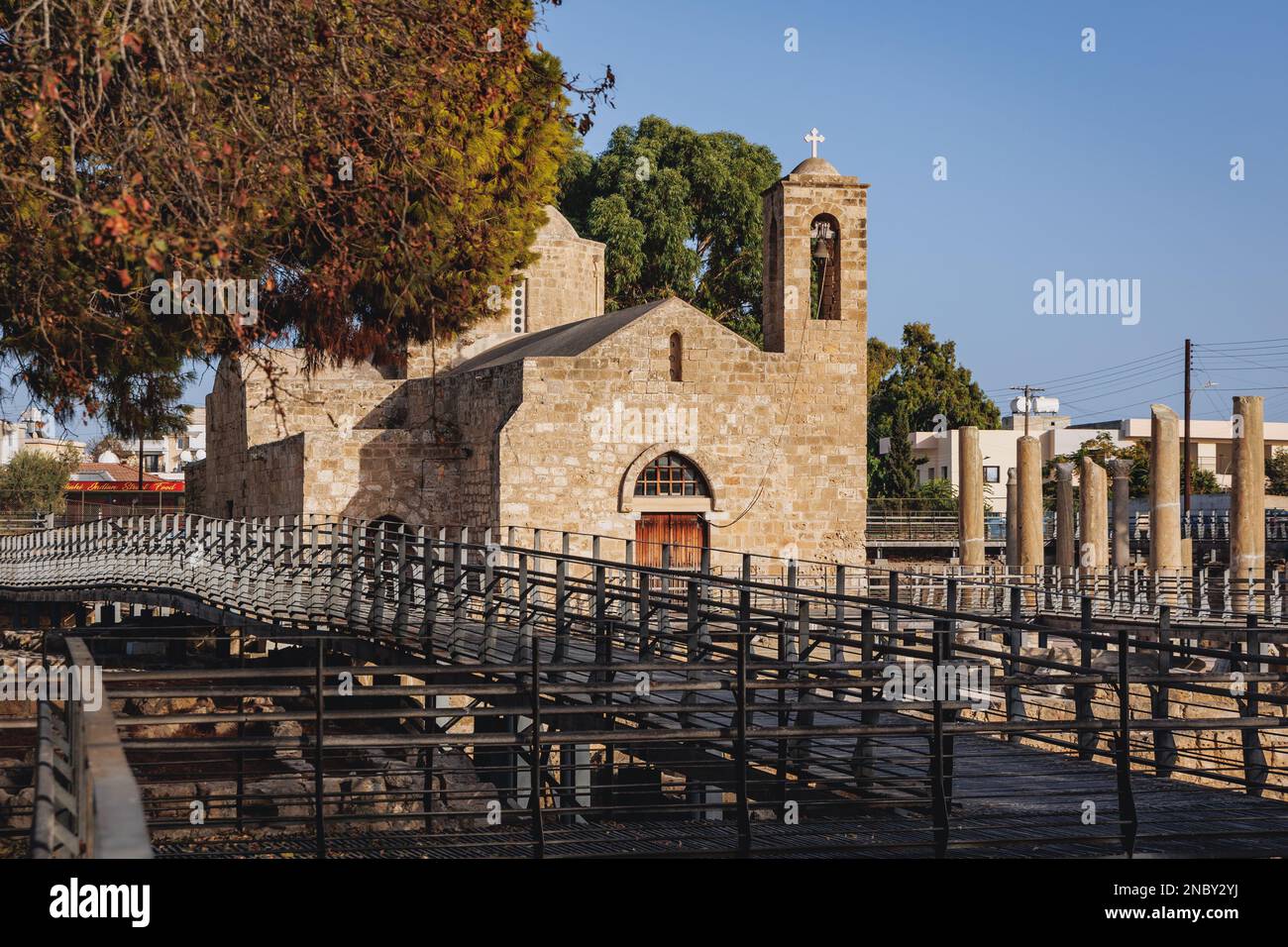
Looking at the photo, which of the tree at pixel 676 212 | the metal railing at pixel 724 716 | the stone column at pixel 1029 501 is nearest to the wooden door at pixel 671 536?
the metal railing at pixel 724 716

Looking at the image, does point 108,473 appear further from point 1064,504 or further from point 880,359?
point 1064,504

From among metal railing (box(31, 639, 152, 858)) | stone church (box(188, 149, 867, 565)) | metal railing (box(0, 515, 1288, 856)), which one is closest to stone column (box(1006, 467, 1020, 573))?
stone church (box(188, 149, 867, 565))

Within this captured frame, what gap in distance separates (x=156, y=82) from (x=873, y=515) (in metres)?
35.3

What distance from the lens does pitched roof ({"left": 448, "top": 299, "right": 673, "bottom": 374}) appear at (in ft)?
87.2

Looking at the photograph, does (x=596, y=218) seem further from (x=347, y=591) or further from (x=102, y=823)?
(x=102, y=823)

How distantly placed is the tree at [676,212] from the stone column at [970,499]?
17.9 metres

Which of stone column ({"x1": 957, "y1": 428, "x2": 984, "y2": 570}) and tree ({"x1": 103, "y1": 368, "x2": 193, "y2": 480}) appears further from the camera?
stone column ({"x1": 957, "y1": 428, "x2": 984, "y2": 570})

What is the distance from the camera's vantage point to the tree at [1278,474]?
189 feet

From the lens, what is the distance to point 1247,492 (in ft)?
84.3

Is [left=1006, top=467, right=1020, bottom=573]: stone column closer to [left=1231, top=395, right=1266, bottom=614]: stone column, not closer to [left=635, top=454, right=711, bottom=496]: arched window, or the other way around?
[left=1231, top=395, right=1266, bottom=614]: stone column

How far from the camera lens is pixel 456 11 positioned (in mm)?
9172

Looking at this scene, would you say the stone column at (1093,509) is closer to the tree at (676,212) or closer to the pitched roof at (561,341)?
the pitched roof at (561,341)

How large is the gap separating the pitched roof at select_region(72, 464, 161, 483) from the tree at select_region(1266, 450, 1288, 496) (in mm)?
43452

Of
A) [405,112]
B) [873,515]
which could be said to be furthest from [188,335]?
[873,515]
